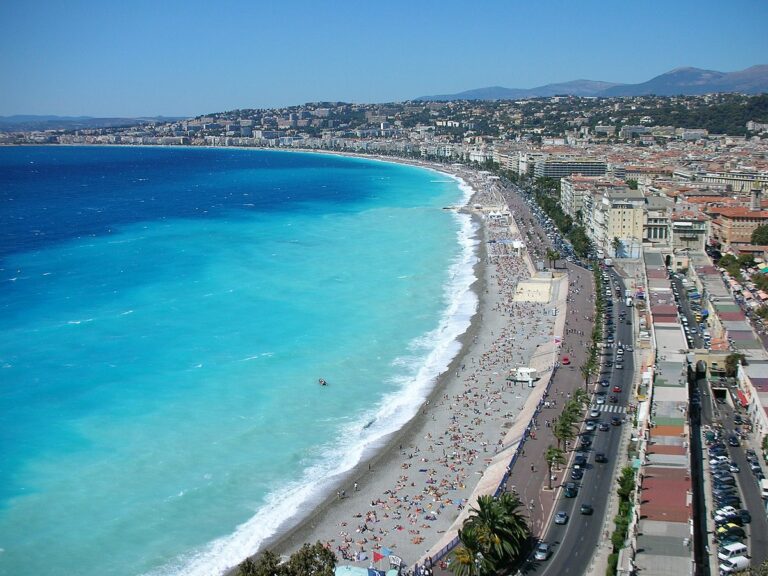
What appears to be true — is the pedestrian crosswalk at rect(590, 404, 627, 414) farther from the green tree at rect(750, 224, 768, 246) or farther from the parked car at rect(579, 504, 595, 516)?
the green tree at rect(750, 224, 768, 246)

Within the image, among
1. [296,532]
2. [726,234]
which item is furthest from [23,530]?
[726,234]

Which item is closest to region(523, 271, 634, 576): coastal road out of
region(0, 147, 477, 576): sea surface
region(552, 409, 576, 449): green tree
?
region(552, 409, 576, 449): green tree

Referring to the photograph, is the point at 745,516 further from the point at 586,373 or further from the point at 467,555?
the point at 586,373

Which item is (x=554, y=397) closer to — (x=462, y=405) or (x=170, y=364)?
(x=462, y=405)

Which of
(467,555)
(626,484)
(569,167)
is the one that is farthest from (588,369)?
(569,167)

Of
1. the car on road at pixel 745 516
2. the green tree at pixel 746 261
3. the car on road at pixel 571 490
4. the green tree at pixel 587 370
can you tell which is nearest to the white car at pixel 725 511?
the car on road at pixel 745 516

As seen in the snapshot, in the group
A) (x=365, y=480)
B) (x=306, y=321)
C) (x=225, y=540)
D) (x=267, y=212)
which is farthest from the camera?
(x=267, y=212)
